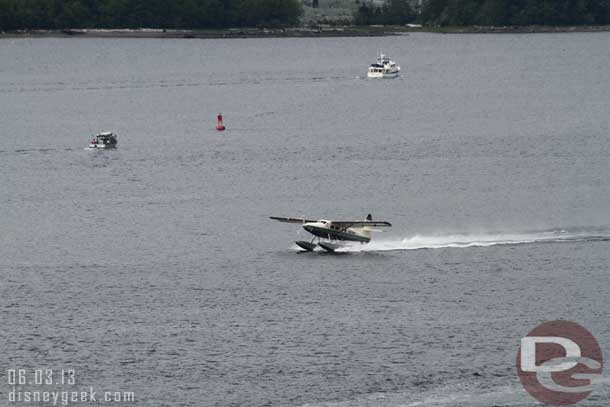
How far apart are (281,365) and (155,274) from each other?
2018 centimetres

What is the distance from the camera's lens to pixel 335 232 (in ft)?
310

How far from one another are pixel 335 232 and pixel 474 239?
1066 cm

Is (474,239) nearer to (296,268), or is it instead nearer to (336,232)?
(336,232)

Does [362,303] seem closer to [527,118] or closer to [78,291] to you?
[78,291]

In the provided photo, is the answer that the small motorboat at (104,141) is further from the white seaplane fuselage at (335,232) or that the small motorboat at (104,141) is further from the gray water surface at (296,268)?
the white seaplane fuselage at (335,232)

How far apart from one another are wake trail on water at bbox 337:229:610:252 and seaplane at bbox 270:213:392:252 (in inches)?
34.6

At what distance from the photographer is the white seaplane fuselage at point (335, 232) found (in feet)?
309

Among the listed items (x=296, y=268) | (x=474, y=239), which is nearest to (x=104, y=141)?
(x=474, y=239)

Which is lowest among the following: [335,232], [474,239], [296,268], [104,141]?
[104,141]

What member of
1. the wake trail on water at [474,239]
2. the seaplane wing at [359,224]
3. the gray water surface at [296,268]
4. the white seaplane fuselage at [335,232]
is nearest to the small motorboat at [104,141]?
the gray water surface at [296,268]

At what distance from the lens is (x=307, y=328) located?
3056 inches

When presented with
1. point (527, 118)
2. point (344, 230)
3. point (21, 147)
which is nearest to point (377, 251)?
point (344, 230)

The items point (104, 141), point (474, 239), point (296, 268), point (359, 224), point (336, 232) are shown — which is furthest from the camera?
point (104, 141)

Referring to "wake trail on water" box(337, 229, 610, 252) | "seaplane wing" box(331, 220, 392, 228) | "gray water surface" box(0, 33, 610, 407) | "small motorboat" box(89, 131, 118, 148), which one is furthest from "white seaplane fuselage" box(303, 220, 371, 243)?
"small motorboat" box(89, 131, 118, 148)
